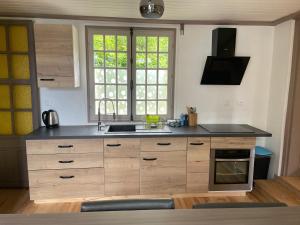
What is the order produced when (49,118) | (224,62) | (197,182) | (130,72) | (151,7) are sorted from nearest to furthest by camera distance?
(151,7) → (197,182) → (49,118) → (224,62) → (130,72)

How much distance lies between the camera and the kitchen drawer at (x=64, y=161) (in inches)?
103

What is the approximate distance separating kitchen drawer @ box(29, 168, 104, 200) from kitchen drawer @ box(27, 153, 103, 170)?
5 cm

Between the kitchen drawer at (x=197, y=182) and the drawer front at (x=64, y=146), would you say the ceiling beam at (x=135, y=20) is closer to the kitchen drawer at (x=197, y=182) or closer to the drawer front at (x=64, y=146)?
the drawer front at (x=64, y=146)

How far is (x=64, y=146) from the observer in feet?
8.61

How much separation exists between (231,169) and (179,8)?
2.07 meters

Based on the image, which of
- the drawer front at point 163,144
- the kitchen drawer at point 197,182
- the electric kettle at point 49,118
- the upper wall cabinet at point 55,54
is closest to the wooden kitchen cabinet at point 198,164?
the kitchen drawer at point 197,182

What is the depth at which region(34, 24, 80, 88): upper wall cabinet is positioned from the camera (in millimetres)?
2674

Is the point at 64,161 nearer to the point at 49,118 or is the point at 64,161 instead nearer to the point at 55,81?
the point at 49,118

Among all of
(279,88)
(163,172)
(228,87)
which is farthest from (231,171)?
(279,88)

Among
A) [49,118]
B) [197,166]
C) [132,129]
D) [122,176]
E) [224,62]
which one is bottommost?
[122,176]

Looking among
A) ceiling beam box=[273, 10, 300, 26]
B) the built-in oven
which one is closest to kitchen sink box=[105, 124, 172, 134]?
the built-in oven

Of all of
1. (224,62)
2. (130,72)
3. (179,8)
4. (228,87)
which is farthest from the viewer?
(228,87)

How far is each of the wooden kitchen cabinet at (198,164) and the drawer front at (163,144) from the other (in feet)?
0.33

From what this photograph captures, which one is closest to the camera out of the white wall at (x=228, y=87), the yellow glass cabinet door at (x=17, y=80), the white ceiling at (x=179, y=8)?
the white ceiling at (x=179, y=8)
